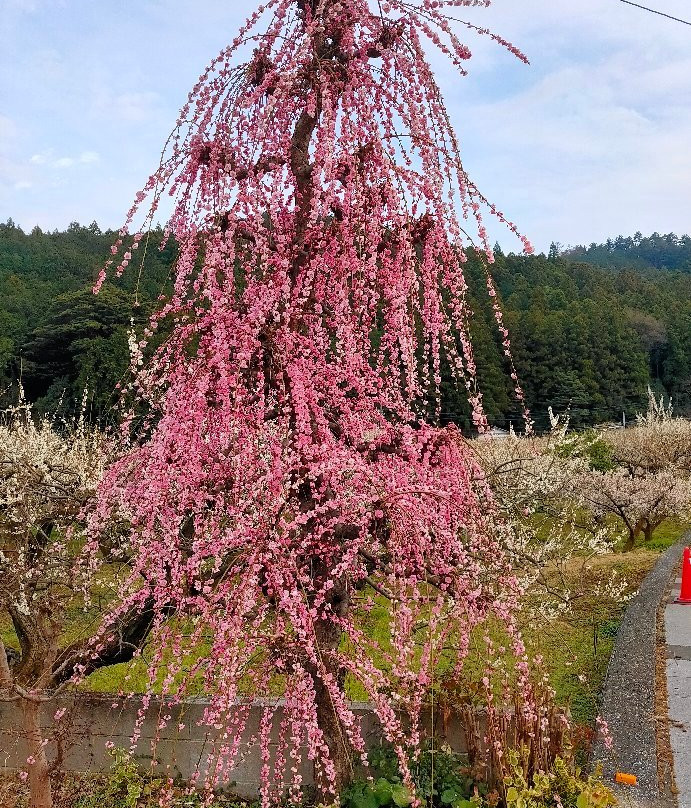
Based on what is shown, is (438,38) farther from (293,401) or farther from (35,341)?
(35,341)

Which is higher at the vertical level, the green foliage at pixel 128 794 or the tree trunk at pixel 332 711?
the tree trunk at pixel 332 711

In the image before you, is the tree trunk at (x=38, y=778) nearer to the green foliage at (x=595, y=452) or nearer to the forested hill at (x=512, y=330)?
the forested hill at (x=512, y=330)

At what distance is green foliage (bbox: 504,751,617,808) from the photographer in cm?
275

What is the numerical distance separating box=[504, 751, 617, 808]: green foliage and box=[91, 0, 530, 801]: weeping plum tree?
598 millimetres

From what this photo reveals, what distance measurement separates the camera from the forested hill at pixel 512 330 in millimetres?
25016

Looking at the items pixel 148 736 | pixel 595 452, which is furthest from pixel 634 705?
pixel 595 452

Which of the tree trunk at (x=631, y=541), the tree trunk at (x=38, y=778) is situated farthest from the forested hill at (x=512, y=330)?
the tree trunk at (x=38, y=778)

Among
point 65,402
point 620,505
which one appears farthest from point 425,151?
point 65,402

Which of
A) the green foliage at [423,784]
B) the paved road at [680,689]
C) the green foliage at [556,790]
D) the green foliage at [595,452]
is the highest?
the green foliage at [595,452]

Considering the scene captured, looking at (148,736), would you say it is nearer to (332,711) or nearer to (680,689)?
(332,711)

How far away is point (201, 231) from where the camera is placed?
9.36ft

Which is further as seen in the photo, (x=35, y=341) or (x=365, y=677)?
(x=35, y=341)

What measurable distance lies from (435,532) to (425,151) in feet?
5.51

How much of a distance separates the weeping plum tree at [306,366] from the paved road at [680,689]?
1.87m
